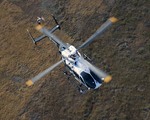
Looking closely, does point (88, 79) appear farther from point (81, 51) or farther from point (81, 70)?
point (81, 51)

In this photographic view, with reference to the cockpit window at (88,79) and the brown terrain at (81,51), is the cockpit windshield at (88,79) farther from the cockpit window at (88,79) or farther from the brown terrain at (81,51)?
the brown terrain at (81,51)

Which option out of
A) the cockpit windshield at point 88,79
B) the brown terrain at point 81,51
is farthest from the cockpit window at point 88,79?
the brown terrain at point 81,51

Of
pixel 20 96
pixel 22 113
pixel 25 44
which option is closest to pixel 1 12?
pixel 25 44

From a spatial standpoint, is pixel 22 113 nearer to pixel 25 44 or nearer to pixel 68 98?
pixel 68 98

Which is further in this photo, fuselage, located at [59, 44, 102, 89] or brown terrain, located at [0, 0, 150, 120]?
brown terrain, located at [0, 0, 150, 120]

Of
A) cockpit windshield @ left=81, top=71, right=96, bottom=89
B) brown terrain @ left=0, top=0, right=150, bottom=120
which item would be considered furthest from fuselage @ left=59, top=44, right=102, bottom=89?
brown terrain @ left=0, top=0, right=150, bottom=120

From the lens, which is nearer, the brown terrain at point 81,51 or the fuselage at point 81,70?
the fuselage at point 81,70

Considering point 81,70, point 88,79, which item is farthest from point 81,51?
point 88,79

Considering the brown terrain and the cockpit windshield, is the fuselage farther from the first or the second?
the brown terrain
